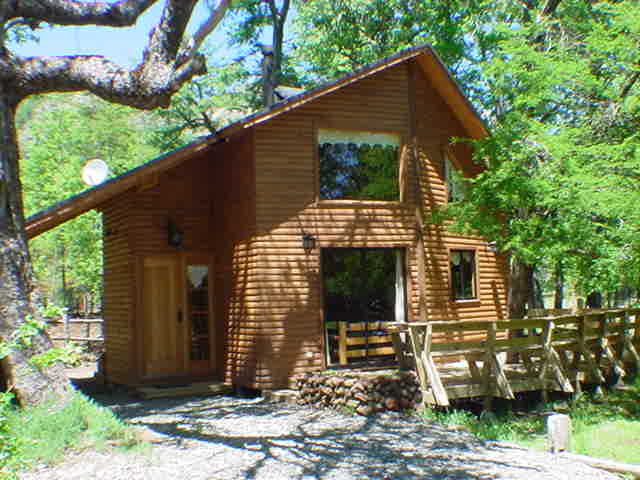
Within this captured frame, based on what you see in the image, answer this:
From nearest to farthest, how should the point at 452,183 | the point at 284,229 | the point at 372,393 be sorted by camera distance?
the point at 372,393, the point at 284,229, the point at 452,183

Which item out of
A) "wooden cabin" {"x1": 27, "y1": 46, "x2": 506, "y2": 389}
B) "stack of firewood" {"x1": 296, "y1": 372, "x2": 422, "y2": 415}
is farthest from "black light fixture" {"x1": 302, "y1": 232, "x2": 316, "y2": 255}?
"stack of firewood" {"x1": 296, "y1": 372, "x2": 422, "y2": 415}

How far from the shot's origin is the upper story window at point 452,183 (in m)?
12.2

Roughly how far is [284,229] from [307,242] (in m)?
0.46

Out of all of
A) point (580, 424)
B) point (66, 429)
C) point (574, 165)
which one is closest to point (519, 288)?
point (580, 424)

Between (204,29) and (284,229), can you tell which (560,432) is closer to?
(284,229)

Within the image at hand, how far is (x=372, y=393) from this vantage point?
921 centimetres

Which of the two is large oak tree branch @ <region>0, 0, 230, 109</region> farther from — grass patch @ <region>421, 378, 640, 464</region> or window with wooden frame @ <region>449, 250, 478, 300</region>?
window with wooden frame @ <region>449, 250, 478, 300</region>

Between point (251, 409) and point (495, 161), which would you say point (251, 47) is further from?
point (251, 409)

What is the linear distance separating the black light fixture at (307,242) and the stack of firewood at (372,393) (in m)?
2.28

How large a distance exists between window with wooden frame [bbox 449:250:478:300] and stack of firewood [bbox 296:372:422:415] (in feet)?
11.5

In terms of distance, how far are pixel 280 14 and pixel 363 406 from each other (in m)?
19.1

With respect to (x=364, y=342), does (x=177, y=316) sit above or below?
above

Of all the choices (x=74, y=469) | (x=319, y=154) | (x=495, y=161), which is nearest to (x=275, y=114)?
(x=319, y=154)

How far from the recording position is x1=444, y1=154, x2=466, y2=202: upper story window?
40.1ft
